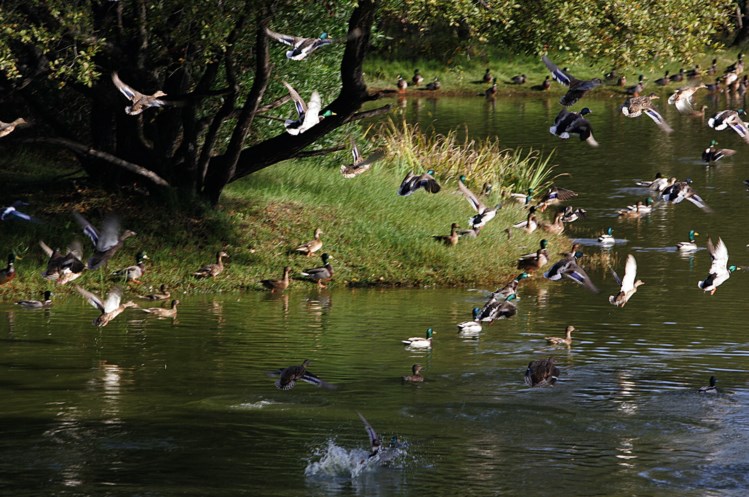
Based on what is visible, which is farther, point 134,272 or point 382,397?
point 134,272

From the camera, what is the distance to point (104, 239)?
23.9 meters

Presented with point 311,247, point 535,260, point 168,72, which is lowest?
point 535,260

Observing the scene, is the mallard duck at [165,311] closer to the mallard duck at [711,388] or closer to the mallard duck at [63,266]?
the mallard duck at [63,266]

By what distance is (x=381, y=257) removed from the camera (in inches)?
1115

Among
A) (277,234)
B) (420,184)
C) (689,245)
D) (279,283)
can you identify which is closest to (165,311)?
(279,283)

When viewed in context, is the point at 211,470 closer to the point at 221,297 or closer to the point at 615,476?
the point at 615,476

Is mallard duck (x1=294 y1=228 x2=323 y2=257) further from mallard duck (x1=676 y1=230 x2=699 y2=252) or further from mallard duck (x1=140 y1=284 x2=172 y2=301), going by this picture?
mallard duck (x1=676 y1=230 x2=699 y2=252)

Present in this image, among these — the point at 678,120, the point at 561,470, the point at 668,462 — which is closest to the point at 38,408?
the point at 561,470

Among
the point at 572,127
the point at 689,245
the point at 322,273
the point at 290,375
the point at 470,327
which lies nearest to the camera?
the point at 290,375

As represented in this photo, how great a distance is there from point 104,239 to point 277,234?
5361 millimetres

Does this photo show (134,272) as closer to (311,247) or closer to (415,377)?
(311,247)

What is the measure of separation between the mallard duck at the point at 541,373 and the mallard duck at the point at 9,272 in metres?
10.8

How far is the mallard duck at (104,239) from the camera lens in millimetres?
22500

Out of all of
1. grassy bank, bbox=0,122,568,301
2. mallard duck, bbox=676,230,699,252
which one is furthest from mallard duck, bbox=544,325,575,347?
mallard duck, bbox=676,230,699,252
